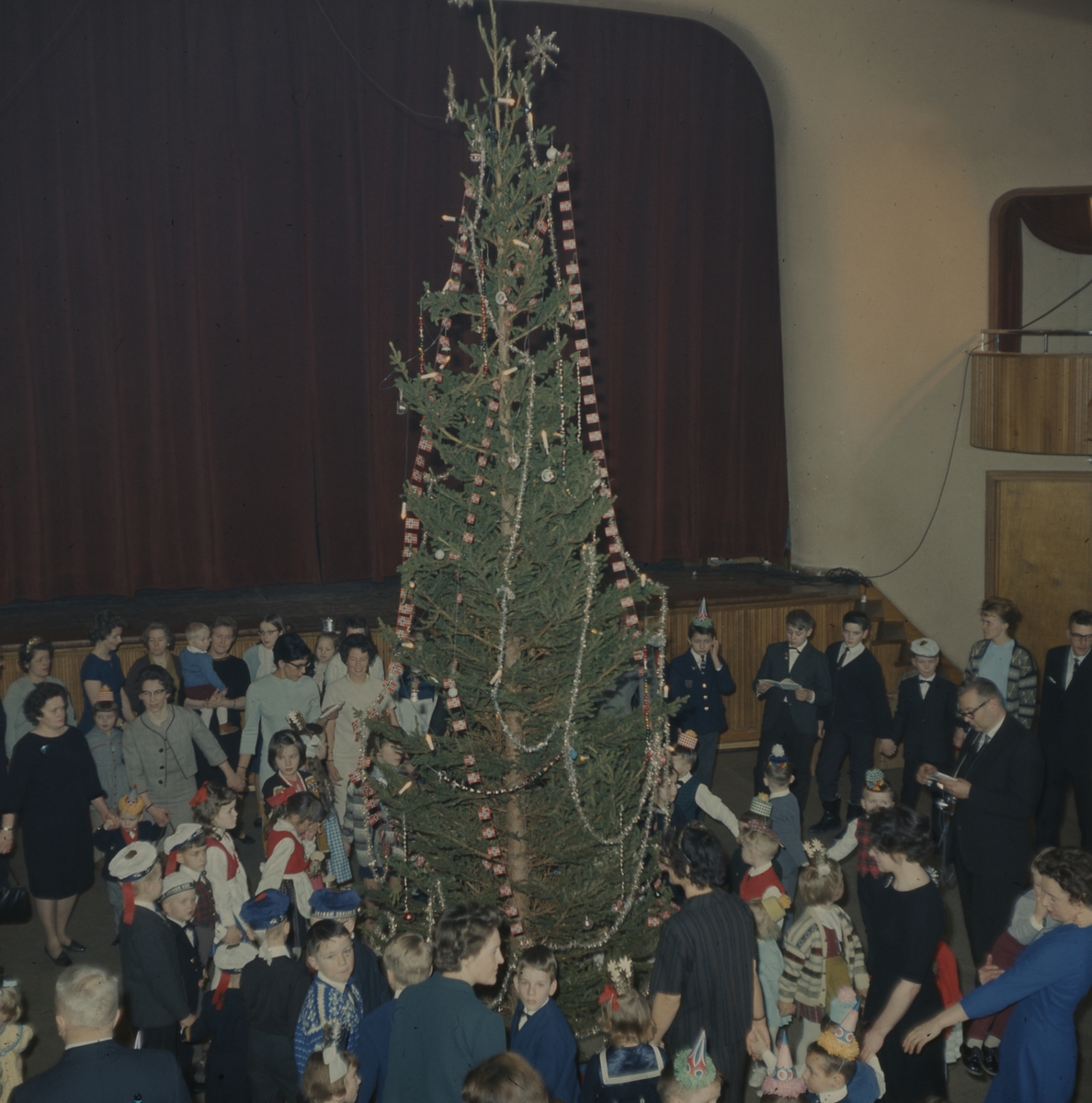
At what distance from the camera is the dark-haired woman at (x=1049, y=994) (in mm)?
3711

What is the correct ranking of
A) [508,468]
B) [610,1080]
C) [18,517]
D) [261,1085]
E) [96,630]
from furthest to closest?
[18,517]
[96,630]
[508,468]
[261,1085]
[610,1080]

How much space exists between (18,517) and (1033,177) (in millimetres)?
9909

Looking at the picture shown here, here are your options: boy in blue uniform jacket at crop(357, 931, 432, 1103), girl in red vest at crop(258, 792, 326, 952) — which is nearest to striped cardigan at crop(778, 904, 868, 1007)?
boy in blue uniform jacket at crop(357, 931, 432, 1103)

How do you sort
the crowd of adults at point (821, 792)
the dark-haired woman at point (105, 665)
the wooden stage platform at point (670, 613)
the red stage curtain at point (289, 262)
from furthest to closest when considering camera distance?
the red stage curtain at point (289, 262)
the wooden stage platform at point (670, 613)
the dark-haired woman at point (105, 665)
the crowd of adults at point (821, 792)

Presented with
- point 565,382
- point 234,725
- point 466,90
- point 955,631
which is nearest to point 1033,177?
point 955,631

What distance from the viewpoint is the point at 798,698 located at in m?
7.75

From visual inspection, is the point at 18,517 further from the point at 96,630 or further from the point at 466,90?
the point at 466,90

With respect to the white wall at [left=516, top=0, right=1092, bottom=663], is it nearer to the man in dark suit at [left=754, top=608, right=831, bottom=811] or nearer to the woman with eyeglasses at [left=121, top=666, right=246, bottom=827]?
the man in dark suit at [left=754, top=608, right=831, bottom=811]

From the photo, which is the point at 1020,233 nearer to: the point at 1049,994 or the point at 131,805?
the point at 1049,994

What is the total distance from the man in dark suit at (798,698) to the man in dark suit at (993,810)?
223 centimetres

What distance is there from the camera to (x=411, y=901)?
5.37 metres

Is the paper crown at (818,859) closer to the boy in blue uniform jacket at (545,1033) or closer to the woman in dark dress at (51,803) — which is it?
the boy in blue uniform jacket at (545,1033)

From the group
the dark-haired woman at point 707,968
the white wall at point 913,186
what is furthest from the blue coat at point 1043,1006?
the white wall at point 913,186

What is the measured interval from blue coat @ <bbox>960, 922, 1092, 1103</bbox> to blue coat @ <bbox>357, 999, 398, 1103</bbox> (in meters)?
1.84
